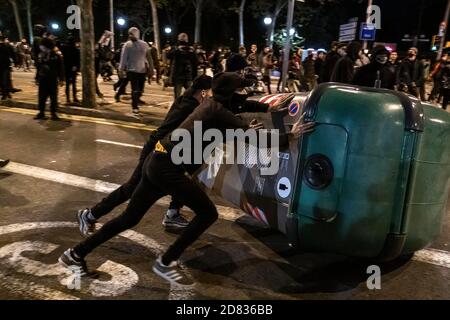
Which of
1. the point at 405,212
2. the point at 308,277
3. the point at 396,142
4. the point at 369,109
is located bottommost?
the point at 308,277

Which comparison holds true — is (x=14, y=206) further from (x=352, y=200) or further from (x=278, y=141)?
(x=352, y=200)

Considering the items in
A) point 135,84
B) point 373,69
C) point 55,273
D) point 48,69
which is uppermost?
point 373,69

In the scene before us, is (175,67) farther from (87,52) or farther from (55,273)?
(55,273)

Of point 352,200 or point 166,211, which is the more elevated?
point 352,200

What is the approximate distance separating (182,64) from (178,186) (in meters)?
7.16

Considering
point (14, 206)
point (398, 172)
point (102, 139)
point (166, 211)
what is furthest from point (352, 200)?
point (102, 139)

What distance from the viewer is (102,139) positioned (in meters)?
8.28

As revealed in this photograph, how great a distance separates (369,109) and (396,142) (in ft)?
0.89

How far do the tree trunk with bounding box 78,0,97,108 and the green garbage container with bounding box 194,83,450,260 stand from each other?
855cm

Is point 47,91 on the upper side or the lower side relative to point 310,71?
lower

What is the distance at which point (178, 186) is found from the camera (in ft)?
10.9

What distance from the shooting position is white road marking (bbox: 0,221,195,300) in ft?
10.8

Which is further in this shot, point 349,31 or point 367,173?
point 349,31

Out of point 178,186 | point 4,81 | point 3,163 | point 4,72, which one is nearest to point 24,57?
point 4,72
